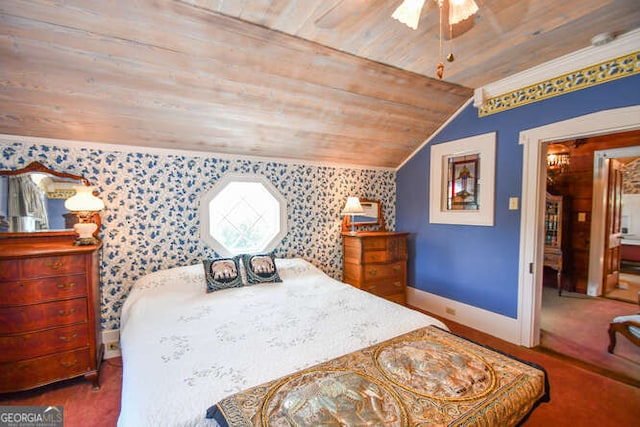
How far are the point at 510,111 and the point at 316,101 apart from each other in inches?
73.6

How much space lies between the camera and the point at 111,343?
2420 mm

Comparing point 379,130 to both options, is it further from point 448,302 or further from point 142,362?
point 142,362

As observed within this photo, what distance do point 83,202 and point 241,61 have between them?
160 cm

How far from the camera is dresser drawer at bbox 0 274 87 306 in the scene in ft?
5.80

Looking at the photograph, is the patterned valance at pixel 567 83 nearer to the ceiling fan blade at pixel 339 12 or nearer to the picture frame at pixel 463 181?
the picture frame at pixel 463 181

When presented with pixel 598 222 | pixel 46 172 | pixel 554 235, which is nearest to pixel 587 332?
pixel 554 235

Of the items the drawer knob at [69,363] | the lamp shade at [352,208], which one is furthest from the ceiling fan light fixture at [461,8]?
the drawer knob at [69,363]

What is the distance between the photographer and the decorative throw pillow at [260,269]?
8.28 feet

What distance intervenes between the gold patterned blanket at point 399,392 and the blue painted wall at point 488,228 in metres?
1.66

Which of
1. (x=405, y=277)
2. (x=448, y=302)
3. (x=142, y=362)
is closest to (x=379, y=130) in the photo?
(x=405, y=277)

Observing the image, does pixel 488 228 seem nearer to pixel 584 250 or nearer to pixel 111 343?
pixel 584 250

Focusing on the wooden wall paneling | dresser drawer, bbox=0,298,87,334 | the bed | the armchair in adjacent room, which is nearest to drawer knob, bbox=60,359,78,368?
dresser drawer, bbox=0,298,87,334

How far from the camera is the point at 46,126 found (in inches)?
81.5

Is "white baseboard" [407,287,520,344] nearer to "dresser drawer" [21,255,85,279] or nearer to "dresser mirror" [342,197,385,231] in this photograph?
"dresser mirror" [342,197,385,231]
